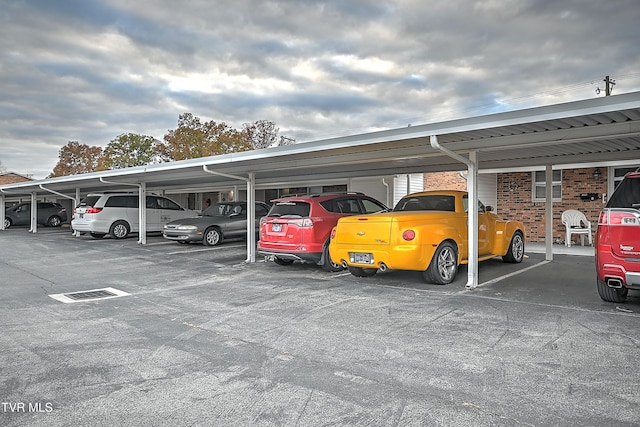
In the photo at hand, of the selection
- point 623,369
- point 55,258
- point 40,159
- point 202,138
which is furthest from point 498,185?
point 40,159

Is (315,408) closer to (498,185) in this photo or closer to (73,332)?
(73,332)

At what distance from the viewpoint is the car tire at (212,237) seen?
46.1ft

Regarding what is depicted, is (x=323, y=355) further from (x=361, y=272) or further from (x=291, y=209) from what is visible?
(x=291, y=209)

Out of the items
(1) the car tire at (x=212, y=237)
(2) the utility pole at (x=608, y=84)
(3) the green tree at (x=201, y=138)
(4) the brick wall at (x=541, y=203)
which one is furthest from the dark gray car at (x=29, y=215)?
(2) the utility pole at (x=608, y=84)

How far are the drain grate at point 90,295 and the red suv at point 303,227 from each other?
295 centimetres

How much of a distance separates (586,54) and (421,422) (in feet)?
53.2

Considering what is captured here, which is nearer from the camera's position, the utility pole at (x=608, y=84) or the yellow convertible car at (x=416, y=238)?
the yellow convertible car at (x=416, y=238)

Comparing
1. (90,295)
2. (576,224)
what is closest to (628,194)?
(90,295)

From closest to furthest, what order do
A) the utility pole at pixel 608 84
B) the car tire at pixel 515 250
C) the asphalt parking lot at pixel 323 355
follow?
the asphalt parking lot at pixel 323 355
the car tire at pixel 515 250
the utility pole at pixel 608 84

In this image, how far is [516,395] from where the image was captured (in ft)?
9.68

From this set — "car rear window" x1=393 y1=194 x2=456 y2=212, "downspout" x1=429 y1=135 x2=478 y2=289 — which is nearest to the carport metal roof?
"downspout" x1=429 y1=135 x2=478 y2=289

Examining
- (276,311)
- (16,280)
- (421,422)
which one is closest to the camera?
(421,422)

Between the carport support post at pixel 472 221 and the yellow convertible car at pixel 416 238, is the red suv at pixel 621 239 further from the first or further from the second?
the yellow convertible car at pixel 416 238

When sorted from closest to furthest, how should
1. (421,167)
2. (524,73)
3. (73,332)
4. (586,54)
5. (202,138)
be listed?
(73,332)
(421,167)
(586,54)
(524,73)
(202,138)
